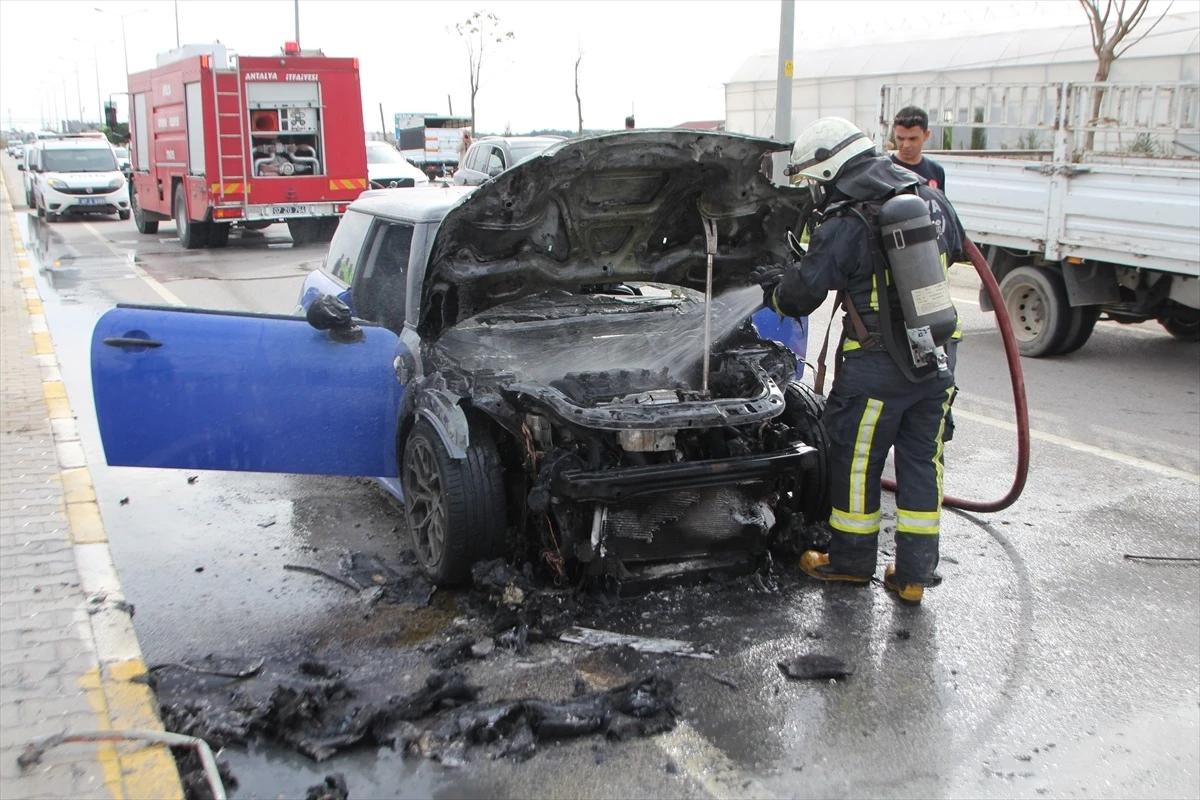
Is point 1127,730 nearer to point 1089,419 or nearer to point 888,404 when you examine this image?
point 888,404

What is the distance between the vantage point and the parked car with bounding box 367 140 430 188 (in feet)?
67.9

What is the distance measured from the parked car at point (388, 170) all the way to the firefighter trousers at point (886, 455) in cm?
1670

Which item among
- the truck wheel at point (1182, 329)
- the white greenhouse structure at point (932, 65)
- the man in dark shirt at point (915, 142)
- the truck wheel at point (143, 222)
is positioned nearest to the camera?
the man in dark shirt at point (915, 142)

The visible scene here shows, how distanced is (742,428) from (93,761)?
8.89ft

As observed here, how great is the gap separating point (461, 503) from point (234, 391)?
3.73 feet

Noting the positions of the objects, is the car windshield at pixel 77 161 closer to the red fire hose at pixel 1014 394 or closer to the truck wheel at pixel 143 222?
the truck wheel at pixel 143 222

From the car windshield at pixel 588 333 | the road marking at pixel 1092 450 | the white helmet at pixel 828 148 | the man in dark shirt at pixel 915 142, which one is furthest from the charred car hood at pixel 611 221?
the road marking at pixel 1092 450

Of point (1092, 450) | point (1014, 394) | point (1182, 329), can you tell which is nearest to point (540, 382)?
point (1014, 394)

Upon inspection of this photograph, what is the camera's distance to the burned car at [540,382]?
418 centimetres

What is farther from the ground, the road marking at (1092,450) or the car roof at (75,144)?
the car roof at (75,144)

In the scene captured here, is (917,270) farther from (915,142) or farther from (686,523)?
(915,142)

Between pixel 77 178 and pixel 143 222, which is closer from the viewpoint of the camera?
pixel 143 222

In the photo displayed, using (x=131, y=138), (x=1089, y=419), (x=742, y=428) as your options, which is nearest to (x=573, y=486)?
(x=742, y=428)

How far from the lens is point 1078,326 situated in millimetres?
9070
